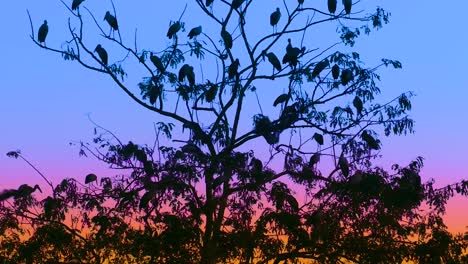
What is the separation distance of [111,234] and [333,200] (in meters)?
4.65

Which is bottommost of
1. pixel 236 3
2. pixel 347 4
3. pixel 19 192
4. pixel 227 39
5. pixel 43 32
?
pixel 19 192

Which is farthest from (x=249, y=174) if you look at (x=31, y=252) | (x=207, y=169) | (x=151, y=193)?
(x=31, y=252)

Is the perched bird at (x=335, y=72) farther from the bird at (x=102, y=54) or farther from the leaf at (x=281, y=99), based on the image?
the bird at (x=102, y=54)

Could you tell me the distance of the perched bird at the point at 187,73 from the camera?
17.0 metres

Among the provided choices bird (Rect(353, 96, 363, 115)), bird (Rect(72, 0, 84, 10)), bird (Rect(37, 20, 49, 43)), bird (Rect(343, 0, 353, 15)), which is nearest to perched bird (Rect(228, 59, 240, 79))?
bird (Rect(353, 96, 363, 115))

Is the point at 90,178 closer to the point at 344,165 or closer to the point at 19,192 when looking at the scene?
the point at 19,192

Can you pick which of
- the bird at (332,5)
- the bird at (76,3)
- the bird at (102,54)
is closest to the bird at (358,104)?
the bird at (332,5)

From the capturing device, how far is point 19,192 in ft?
59.3

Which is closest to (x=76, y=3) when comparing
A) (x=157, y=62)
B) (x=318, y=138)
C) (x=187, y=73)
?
(x=157, y=62)

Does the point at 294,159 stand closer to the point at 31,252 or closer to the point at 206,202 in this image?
the point at 206,202

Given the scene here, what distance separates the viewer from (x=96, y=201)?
1800 cm

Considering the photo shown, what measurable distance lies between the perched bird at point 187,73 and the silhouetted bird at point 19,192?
3899 mm

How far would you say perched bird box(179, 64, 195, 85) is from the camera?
17.0 m

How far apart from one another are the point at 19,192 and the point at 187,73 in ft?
14.3
